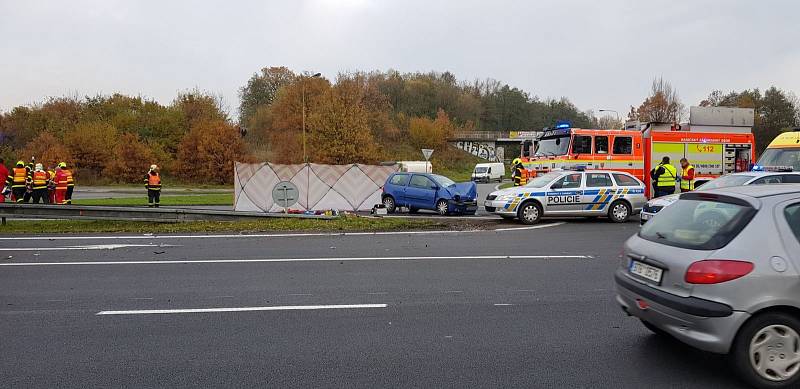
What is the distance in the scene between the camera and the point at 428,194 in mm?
18406

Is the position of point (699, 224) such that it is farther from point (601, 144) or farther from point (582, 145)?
point (601, 144)

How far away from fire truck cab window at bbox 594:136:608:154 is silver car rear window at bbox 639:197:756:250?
1387 centimetres

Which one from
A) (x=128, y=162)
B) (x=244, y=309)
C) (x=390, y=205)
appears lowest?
(x=244, y=309)

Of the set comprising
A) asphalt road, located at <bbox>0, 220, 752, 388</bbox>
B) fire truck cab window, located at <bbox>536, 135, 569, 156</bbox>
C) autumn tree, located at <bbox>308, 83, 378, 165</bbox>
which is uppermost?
autumn tree, located at <bbox>308, 83, 378, 165</bbox>

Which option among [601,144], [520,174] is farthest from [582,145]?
[520,174]

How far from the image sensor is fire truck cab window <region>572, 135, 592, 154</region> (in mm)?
18062

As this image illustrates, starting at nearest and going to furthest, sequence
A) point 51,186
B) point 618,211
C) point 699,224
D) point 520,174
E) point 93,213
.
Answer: point 699,224 → point 93,213 → point 618,211 → point 520,174 → point 51,186

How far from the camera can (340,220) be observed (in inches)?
600

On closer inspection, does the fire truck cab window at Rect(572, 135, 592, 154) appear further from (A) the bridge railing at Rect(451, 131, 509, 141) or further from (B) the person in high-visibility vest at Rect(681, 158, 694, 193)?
(A) the bridge railing at Rect(451, 131, 509, 141)

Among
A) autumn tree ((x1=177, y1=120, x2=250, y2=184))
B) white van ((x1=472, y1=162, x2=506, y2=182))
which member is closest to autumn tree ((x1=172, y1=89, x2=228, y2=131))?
autumn tree ((x1=177, y1=120, x2=250, y2=184))

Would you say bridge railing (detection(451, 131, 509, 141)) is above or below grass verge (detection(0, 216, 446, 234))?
above

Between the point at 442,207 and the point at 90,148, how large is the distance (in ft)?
146

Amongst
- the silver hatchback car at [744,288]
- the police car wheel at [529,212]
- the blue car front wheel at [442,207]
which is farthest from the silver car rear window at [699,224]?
the blue car front wheel at [442,207]

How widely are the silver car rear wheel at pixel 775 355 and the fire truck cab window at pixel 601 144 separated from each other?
1487cm
